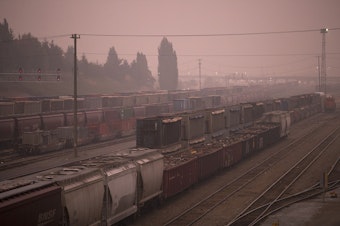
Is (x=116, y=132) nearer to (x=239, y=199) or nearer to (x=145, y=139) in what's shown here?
(x=145, y=139)

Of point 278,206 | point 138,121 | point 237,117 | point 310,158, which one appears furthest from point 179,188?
point 237,117

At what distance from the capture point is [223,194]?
26.6 m

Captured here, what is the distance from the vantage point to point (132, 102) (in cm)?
7106

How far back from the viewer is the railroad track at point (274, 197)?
21494 millimetres

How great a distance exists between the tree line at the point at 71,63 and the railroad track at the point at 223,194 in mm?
65531

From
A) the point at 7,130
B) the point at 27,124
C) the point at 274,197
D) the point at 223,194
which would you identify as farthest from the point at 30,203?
the point at 27,124

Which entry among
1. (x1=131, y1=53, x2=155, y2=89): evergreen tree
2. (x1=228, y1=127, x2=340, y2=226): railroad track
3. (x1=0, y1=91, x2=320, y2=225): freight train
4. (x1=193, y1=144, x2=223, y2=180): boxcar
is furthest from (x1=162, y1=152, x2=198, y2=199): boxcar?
(x1=131, y1=53, x2=155, y2=89): evergreen tree

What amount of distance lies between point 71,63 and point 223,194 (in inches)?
4058

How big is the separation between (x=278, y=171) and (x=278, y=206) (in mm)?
10061

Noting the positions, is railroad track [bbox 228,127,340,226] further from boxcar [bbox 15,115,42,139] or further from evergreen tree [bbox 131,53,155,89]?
evergreen tree [bbox 131,53,155,89]

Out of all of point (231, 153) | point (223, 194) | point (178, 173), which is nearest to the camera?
point (178, 173)

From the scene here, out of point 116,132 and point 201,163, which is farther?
point 116,132


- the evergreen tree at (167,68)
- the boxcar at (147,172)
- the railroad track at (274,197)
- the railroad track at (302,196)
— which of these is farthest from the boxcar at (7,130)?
the evergreen tree at (167,68)

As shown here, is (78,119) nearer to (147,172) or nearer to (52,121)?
(52,121)
